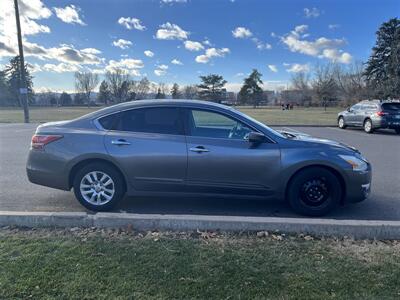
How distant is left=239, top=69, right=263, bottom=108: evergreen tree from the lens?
9281 centimetres

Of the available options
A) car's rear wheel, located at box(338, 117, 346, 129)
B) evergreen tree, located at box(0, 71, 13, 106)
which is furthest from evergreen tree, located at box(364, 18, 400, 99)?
evergreen tree, located at box(0, 71, 13, 106)

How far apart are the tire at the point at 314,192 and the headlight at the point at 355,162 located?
263 mm

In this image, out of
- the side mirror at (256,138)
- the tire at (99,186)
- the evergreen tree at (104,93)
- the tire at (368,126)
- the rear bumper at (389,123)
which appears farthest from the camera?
the evergreen tree at (104,93)

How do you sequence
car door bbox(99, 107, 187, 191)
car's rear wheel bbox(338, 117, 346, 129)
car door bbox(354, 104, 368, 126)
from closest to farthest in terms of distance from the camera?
car door bbox(99, 107, 187, 191) → car door bbox(354, 104, 368, 126) → car's rear wheel bbox(338, 117, 346, 129)

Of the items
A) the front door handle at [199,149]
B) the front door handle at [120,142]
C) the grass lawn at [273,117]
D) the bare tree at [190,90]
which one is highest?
the bare tree at [190,90]

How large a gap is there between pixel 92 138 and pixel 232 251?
2405mm

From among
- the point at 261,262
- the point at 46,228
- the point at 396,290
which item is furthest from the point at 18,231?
the point at 396,290

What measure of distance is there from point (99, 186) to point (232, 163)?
1830 millimetres

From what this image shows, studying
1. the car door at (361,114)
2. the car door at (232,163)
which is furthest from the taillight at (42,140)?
the car door at (361,114)

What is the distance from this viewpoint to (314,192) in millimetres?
4430

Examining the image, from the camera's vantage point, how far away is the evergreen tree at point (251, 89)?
305 ft

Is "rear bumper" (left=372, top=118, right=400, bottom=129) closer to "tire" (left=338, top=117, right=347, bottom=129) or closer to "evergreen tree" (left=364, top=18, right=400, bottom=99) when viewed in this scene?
"tire" (left=338, top=117, right=347, bottom=129)

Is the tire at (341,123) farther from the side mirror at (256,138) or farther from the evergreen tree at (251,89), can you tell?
the evergreen tree at (251,89)

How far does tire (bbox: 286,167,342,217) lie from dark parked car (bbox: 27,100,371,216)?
0.01 metres
